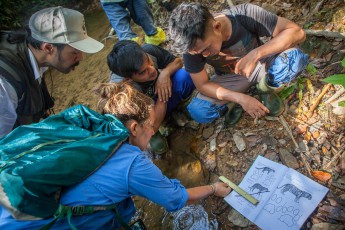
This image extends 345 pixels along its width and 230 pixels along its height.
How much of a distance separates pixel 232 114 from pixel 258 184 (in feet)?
2.46

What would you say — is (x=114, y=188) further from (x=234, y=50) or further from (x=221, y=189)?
(x=234, y=50)

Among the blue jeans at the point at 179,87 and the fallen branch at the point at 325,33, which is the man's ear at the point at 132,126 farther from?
the fallen branch at the point at 325,33

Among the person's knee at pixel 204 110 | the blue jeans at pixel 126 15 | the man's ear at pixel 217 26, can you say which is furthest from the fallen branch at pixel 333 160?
the blue jeans at pixel 126 15

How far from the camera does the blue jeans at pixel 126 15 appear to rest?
3.59 metres

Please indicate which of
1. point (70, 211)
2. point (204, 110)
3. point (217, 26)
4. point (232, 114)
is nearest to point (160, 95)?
point (204, 110)

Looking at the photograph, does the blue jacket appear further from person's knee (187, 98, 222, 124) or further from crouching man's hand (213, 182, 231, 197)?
person's knee (187, 98, 222, 124)

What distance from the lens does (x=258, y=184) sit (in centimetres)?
216

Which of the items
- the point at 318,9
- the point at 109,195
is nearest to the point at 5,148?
the point at 109,195

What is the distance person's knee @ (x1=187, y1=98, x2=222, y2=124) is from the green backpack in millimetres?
1116

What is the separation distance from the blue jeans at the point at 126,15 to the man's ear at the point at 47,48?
150 cm

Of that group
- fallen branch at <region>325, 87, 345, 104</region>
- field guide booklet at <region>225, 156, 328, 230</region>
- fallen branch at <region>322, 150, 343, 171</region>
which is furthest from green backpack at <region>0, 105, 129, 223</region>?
fallen branch at <region>325, 87, 345, 104</region>

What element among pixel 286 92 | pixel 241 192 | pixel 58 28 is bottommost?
pixel 241 192

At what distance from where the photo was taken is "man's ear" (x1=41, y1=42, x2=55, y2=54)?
2238 mm

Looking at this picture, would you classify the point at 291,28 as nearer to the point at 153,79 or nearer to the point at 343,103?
the point at 343,103
